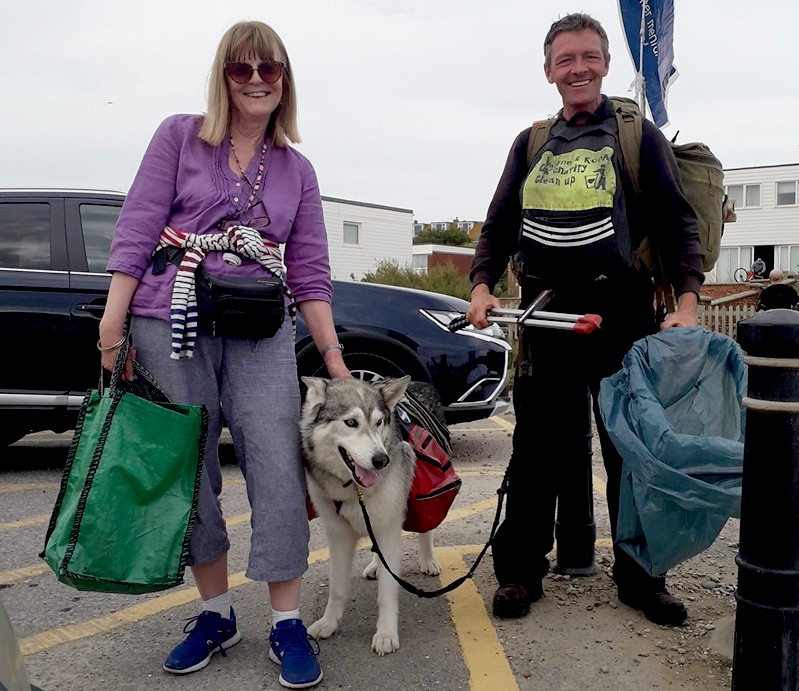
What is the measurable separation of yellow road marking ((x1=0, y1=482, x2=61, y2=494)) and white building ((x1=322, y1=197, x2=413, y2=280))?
2870 cm

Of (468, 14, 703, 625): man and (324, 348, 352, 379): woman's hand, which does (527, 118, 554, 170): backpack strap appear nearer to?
(468, 14, 703, 625): man

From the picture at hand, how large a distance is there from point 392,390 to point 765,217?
146 feet

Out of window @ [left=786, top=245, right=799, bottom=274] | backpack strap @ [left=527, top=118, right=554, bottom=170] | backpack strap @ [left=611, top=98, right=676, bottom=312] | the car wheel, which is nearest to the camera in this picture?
backpack strap @ [left=611, top=98, right=676, bottom=312]

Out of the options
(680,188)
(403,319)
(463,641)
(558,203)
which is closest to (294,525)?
(463,641)

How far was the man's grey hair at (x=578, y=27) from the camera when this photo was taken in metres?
3.05

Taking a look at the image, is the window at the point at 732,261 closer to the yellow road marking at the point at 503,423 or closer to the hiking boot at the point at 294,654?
the yellow road marking at the point at 503,423

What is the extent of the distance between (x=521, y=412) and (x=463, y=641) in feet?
3.40

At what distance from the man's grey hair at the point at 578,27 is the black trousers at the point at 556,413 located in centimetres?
100

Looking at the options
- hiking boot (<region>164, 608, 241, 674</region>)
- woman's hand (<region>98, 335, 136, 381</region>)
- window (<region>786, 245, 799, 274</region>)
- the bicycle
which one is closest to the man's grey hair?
woman's hand (<region>98, 335, 136, 381</region>)

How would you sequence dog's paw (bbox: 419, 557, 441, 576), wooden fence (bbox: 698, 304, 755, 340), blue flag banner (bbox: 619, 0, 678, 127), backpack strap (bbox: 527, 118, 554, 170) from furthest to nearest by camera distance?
wooden fence (bbox: 698, 304, 755, 340) < blue flag banner (bbox: 619, 0, 678, 127) < dog's paw (bbox: 419, 557, 441, 576) < backpack strap (bbox: 527, 118, 554, 170)

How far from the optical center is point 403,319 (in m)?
5.98

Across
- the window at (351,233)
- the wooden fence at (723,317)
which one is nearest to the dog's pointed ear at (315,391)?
the wooden fence at (723,317)

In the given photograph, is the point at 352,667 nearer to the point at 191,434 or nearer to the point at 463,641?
the point at 463,641

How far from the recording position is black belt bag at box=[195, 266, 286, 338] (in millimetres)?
2617
